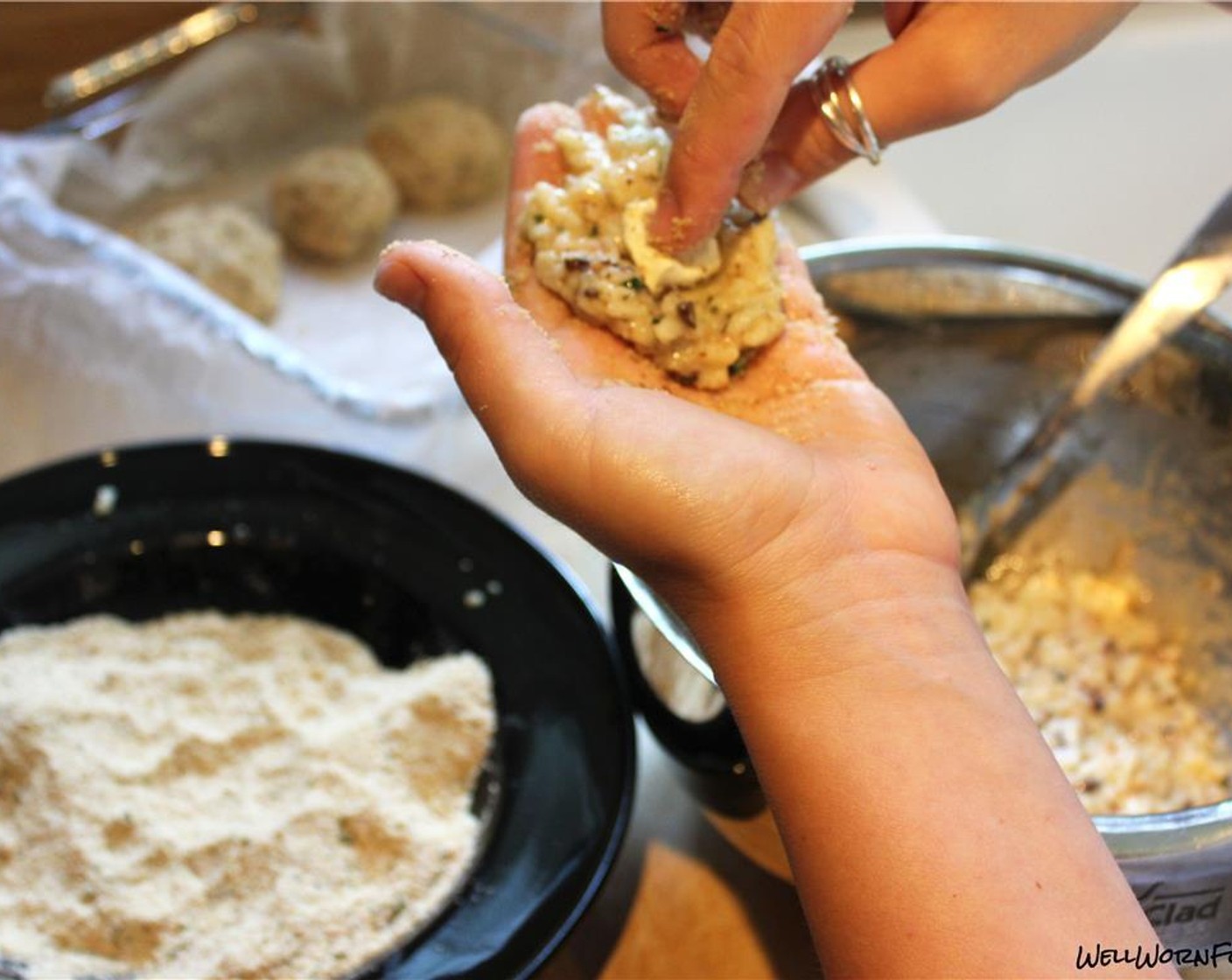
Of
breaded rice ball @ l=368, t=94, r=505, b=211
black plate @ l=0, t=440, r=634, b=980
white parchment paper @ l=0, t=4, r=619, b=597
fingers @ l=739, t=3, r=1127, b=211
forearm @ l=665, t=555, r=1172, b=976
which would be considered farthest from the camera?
breaded rice ball @ l=368, t=94, r=505, b=211

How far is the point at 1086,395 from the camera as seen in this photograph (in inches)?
29.7

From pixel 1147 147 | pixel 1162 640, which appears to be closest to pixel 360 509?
pixel 1162 640

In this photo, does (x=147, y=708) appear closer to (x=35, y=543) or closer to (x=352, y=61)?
(x=35, y=543)

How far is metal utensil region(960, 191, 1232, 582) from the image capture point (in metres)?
0.69

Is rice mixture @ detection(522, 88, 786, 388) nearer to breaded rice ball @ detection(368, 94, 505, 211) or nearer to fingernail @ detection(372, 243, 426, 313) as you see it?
fingernail @ detection(372, 243, 426, 313)

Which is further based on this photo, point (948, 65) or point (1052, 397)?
point (1052, 397)

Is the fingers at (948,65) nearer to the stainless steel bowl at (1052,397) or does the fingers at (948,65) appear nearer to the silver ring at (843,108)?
the silver ring at (843,108)

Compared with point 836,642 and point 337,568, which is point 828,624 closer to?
point 836,642

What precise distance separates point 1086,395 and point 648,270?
0.34 meters

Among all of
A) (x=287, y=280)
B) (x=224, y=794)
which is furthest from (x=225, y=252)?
(x=224, y=794)

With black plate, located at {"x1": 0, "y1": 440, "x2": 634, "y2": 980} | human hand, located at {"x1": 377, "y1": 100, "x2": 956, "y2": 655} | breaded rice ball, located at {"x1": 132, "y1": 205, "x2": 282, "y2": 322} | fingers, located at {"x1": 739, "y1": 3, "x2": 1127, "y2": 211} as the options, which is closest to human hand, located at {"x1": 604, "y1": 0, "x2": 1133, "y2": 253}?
fingers, located at {"x1": 739, "y1": 3, "x2": 1127, "y2": 211}

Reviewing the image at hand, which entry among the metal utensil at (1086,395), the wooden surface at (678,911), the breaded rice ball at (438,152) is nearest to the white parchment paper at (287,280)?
the breaded rice ball at (438,152)

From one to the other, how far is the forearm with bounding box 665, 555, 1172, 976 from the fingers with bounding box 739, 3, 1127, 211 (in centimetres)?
24

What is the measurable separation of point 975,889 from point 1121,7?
45 cm
